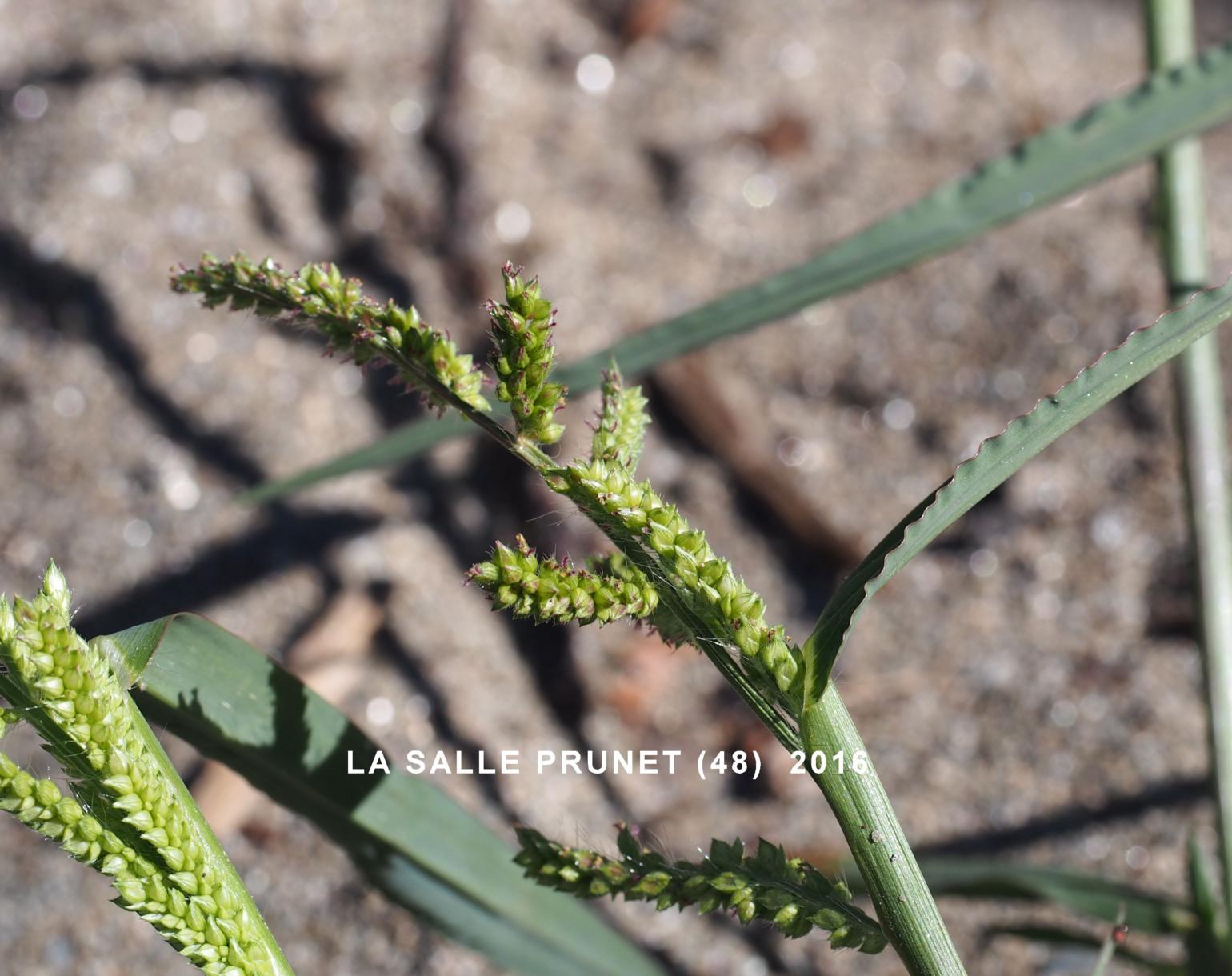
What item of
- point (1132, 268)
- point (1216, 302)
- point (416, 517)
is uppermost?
point (1132, 268)

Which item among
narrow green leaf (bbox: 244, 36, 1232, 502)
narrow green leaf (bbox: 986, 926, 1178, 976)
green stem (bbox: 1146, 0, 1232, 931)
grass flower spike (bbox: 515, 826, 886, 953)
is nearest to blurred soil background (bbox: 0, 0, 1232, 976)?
narrow green leaf (bbox: 986, 926, 1178, 976)

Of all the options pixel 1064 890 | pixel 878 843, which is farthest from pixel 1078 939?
pixel 878 843

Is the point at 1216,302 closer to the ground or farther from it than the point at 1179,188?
closer to the ground

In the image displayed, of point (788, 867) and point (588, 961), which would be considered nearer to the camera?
point (788, 867)

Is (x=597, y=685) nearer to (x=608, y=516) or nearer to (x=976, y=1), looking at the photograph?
(x=608, y=516)

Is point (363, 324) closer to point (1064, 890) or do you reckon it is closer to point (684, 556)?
point (684, 556)

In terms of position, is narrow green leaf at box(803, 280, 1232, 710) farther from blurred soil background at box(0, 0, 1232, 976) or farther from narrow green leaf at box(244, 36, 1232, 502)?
blurred soil background at box(0, 0, 1232, 976)

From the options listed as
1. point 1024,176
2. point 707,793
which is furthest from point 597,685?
point 1024,176
